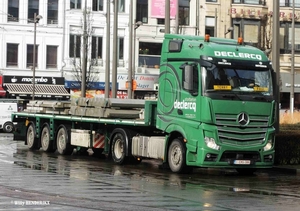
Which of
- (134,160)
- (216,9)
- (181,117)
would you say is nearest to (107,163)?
(134,160)

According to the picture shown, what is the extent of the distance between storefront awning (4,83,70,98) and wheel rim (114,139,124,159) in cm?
3437

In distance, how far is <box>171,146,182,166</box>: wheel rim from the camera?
2072cm

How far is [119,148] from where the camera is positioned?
78.3 feet

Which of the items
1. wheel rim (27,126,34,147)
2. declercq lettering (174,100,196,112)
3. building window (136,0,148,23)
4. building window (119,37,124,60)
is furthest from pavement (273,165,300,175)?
building window (136,0,148,23)

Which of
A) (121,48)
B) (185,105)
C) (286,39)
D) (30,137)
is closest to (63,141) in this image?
(30,137)

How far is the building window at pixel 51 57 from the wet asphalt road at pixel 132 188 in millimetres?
35569

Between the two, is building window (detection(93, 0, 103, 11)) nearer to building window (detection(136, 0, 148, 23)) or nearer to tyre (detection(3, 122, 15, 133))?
building window (detection(136, 0, 148, 23))

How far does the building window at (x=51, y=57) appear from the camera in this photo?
5944 cm

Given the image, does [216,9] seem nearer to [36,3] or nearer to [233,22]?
[233,22]

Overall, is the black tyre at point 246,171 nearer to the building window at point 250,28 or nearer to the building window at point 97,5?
the building window at point 97,5

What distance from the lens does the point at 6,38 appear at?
57.7 metres

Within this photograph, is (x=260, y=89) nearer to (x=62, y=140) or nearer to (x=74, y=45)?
(x=62, y=140)

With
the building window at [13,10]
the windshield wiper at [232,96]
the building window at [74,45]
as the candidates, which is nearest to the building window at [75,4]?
the building window at [74,45]

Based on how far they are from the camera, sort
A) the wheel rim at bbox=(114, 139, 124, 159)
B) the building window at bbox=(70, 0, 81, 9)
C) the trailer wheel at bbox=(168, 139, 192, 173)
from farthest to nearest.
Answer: the building window at bbox=(70, 0, 81, 9) → the wheel rim at bbox=(114, 139, 124, 159) → the trailer wheel at bbox=(168, 139, 192, 173)
